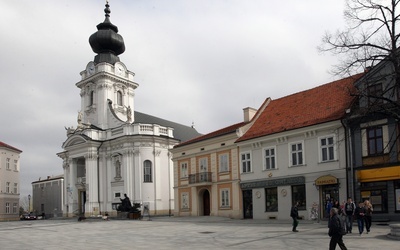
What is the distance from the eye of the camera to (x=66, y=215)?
54.6 metres

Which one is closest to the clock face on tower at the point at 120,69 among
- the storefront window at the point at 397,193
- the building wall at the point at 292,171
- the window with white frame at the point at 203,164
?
the window with white frame at the point at 203,164

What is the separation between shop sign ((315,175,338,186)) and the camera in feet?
88.8

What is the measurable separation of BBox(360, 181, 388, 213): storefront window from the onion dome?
125ft

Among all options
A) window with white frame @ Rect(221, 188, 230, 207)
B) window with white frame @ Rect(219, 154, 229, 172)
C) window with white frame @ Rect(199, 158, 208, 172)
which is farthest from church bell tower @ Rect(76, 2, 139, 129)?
window with white frame @ Rect(221, 188, 230, 207)

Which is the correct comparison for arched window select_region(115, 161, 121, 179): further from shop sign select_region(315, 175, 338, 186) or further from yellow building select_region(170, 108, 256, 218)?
shop sign select_region(315, 175, 338, 186)

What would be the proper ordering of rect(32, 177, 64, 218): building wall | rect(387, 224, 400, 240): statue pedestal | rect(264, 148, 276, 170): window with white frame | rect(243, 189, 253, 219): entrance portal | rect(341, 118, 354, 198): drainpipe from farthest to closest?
1. rect(32, 177, 64, 218): building wall
2. rect(243, 189, 253, 219): entrance portal
3. rect(264, 148, 276, 170): window with white frame
4. rect(341, 118, 354, 198): drainpipe
5. rect(387, 224, 400, 240): statue pedestal

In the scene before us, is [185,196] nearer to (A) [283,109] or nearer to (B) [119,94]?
(A) [283,109]

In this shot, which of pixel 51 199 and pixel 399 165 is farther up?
pixel 399 165

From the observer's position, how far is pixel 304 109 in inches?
1246

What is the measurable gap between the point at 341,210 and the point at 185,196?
23054mm

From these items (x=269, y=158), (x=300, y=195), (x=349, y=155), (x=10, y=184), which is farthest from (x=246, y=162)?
(x=10, y=184)

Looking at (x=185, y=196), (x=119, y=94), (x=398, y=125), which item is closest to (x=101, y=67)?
(x=119, y=94)

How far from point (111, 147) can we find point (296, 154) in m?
28.2

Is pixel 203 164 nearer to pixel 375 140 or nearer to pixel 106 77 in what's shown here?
pixel 375 140
